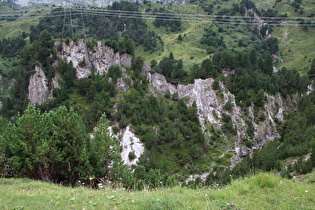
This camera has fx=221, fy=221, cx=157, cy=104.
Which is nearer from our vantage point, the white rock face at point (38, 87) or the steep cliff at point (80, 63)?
the white rock face at point (38, 87)

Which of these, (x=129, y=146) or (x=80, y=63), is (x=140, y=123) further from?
(x=80, y=63)

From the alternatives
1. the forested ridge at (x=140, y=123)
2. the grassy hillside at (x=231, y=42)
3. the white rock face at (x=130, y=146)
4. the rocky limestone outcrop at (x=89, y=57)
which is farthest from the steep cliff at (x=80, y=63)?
the grassy hillside at (x=231, y=42)

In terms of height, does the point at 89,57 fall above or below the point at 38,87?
above

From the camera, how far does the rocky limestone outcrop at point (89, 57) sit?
251 feet

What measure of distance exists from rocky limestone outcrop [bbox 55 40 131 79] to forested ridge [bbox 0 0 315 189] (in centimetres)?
141

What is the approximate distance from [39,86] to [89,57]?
778 inches

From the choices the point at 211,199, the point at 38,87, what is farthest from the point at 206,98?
the point at 211,199

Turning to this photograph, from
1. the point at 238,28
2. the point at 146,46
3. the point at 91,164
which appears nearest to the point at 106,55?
the point at 91,164

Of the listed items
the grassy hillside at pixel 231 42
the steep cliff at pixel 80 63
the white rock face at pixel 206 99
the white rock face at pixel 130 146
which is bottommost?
the white rock face at pixel 130 146

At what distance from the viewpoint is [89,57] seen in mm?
80375

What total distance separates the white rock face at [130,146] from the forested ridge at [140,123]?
119cm

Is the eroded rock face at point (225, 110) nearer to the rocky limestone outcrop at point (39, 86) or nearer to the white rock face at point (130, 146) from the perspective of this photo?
the white rock face at point (130, 146)

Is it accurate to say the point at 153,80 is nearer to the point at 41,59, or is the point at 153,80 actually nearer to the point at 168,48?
the point at 41,59

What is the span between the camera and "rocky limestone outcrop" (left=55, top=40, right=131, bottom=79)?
251ft
